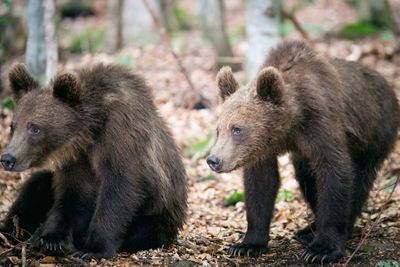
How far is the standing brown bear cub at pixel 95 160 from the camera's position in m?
5.80

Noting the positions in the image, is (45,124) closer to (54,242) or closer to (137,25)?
(54,242)

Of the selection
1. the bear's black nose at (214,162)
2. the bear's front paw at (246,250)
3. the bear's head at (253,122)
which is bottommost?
the bear's front paw at (246,250)

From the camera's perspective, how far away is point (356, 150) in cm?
691

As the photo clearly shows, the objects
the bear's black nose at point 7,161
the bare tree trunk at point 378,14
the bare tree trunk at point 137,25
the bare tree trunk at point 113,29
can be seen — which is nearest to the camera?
the bear's black nose at point 7,161

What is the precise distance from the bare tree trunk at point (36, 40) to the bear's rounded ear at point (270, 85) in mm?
6121

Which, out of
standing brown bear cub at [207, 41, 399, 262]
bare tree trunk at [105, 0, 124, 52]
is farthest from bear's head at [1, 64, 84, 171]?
bare tree trunk at [105, 0, 124, 52]

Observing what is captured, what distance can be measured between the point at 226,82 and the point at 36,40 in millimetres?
5820

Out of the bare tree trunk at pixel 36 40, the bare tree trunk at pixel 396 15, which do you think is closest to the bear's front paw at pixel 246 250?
the bare tree trunk at pixel 36 40

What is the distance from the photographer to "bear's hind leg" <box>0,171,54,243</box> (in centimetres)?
646

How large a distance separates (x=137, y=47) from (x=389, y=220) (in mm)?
12401

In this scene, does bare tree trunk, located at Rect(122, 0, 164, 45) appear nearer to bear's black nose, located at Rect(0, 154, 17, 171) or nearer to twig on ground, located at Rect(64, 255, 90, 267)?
bear's black nose, located at Rect(0, 154, 17, 171)

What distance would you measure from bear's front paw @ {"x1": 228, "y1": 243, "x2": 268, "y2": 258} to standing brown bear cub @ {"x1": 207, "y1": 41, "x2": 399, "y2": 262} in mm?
13

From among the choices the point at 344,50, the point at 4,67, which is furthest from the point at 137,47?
the point at 344,50

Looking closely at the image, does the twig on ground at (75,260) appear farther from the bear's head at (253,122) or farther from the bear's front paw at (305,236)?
the bear's front paw at (305,236)
